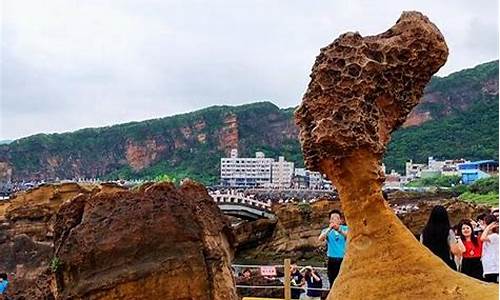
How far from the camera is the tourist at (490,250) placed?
550 centimetres

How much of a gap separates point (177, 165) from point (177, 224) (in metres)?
79.5

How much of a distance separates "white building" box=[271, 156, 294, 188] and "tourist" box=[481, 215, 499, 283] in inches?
2700

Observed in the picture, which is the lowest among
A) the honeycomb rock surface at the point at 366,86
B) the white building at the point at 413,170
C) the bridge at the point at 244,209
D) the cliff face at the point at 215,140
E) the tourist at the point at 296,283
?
the tourist at the point at 296,283

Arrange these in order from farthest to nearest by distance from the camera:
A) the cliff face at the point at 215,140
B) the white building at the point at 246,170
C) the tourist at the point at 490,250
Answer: the white building at the point at 246,170
the cliff face at the point at 215,140
the tourist at the point at 490,250

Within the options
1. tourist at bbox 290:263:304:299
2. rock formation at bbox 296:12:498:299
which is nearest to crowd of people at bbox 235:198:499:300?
rock formation at bbox 296:12:498:299

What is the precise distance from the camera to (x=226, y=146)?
89.8m

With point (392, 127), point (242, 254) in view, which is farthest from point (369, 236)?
point (242, 254)

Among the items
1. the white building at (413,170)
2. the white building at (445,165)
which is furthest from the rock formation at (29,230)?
the white building at (413,170)

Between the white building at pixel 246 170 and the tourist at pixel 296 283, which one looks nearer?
the tourist at pixel 296 283

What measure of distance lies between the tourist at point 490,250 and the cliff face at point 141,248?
6.86 feet

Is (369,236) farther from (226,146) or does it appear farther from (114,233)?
(226,146)

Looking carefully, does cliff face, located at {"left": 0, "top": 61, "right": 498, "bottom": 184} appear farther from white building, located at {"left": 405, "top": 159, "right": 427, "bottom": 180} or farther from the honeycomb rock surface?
the honeycomb rock surface

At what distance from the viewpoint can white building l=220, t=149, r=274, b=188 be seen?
8062 cm

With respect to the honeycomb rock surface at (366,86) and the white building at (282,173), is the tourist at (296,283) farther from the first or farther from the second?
the white building at (282,173)
